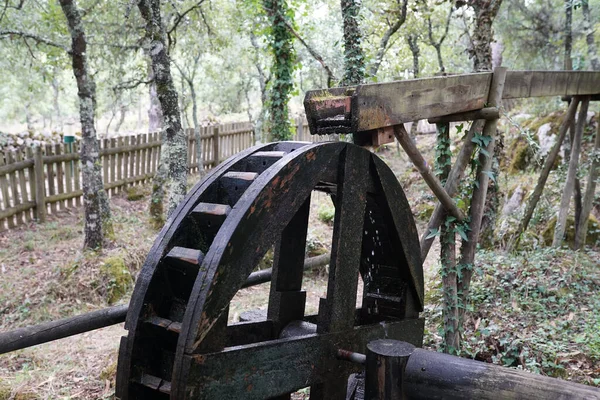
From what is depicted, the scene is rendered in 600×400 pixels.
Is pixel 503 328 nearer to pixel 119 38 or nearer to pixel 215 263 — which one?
pixel 215 263

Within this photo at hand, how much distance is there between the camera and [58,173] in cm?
1108

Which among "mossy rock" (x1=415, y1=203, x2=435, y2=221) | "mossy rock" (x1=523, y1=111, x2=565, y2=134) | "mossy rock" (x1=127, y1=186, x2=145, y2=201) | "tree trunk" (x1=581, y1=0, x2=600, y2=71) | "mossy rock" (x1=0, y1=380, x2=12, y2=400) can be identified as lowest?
"mossy rock" (x1=0, y1=380, x2=12, y2=400)

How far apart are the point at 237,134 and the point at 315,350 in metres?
14.7

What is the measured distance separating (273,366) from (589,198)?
255 inches

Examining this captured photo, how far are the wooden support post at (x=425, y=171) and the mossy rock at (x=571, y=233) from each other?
4.34 meters

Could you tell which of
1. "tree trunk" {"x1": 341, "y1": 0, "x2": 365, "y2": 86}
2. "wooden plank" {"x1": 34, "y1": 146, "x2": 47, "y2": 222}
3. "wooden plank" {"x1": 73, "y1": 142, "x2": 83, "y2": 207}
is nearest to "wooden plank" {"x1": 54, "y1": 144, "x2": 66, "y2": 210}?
"wooden plank" {"x1": 73, "y1": 142, "x2": 83, "y2": 207}

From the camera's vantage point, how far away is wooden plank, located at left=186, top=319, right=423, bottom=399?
2375mm

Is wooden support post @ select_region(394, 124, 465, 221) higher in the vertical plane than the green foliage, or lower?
higher

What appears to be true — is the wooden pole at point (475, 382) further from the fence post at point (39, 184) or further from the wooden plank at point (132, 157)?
the wooden plank at point (132, 157)

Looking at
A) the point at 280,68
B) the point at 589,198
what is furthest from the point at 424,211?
the point at 280,68

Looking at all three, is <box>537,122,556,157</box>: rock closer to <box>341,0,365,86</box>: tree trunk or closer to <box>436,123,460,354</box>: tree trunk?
<box>341,0,365,86</box>: tree trunk

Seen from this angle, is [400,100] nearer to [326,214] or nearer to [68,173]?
[326,214]

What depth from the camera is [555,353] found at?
4715mm

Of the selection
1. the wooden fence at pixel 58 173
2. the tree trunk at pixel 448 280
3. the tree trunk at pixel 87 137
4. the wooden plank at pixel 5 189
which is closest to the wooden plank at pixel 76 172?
the wooden fence at pixel 58 173
